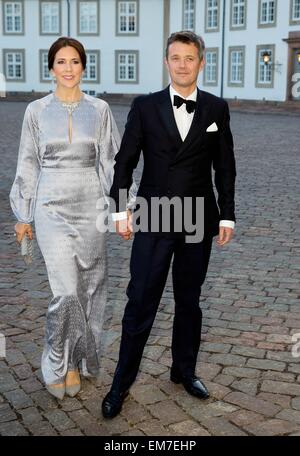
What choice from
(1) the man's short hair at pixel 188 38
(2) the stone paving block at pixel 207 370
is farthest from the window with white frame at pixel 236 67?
(1) the man's short hair at pixel 188 38

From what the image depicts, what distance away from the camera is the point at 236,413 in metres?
3.57

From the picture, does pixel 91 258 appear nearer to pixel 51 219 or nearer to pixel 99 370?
pixel 51 219

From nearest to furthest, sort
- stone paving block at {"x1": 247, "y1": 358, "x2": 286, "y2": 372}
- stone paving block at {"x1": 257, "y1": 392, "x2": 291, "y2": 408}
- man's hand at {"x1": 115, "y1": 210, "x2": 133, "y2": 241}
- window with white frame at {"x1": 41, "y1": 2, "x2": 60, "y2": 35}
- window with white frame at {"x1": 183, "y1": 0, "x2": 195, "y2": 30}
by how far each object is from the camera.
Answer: man's hand at {"x1": 115, "y1": 210, "x2": 133, "y2": 241}
stone paving block at {"x1": 257, "y1": 392, "x2": 291, "y2": 408}
stone paving block at {"x1": 247, "y1": 358, "x2": 286, "y2": 372}
window with white frame at {"x1": 183, "y1": 0, "x2": 195, "y2": 30}
window with white frame at {"x1": 41, "y1": 2, "x2": 60, "y2": 35}

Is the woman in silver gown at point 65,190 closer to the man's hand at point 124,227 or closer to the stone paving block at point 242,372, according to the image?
the man's hand at point 124,227

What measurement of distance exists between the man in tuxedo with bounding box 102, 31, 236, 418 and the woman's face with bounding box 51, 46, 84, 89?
15.8 inches

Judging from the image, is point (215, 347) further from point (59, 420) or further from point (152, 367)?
point (59, 420)

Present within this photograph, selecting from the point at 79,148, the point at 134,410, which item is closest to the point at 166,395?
the point at 134,410

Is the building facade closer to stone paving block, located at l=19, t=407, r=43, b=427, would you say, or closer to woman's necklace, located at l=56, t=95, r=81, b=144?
woman's necklace, located at l=56, t=95, r=81, b=144

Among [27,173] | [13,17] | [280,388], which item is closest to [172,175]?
[27,173]

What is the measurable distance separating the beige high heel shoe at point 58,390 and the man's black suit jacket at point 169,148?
3.45 ft

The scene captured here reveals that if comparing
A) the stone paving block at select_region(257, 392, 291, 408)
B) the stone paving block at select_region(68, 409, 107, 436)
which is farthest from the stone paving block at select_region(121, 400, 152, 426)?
the stone paving block at select_region(257, 392, 291, 408)

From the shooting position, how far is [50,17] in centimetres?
4831

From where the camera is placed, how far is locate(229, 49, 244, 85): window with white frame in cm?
3950
